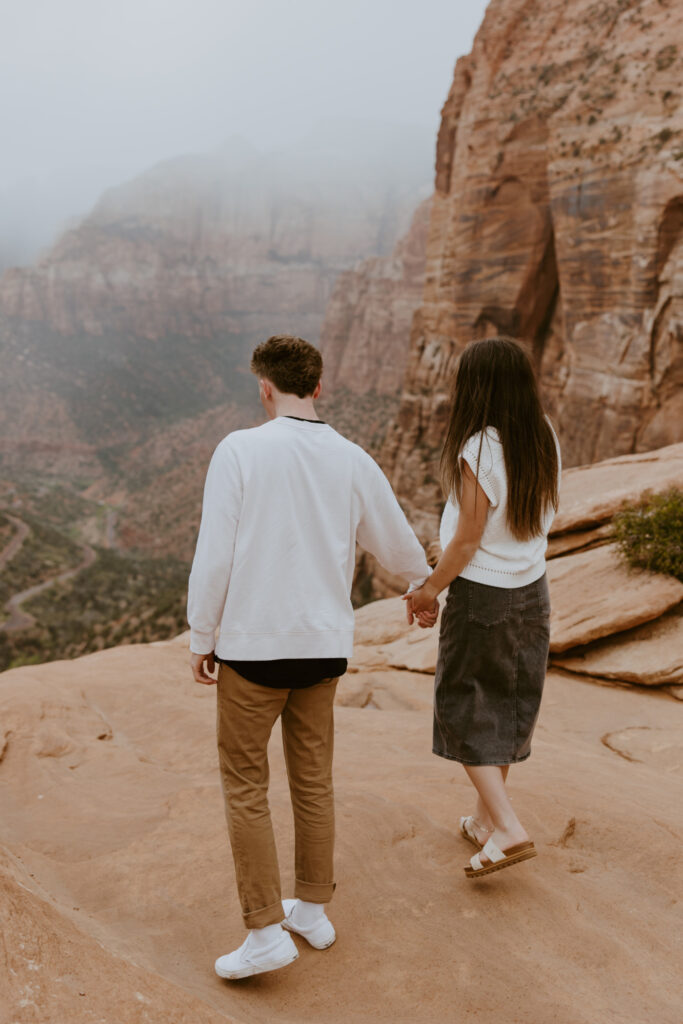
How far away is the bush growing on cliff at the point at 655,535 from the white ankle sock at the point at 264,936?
519 cm

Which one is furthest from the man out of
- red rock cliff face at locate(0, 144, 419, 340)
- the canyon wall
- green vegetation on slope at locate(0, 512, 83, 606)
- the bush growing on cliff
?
red rock cliff face at locate(0, 144, 419, 340)

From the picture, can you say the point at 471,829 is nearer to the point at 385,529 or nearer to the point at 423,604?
the point at 423,604

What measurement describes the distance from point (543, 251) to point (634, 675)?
2712cm

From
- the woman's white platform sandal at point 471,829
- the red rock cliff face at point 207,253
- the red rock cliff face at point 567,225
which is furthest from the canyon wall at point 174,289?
the woman's white platform sandal at point 471,829

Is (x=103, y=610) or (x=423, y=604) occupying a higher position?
(x=423, y=604)

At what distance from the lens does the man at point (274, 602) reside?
256cm

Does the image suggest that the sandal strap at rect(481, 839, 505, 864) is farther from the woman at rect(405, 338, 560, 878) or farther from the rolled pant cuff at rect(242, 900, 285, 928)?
the rolled pant cuff at rect(242, 900, 285, 928)

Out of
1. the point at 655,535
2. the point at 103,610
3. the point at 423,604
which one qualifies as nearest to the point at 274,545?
the point at 423,604

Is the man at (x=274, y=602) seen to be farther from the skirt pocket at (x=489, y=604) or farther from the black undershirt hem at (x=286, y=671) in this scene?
the skirt pocket at (x=489, y=604)

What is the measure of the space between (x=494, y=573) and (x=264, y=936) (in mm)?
1579

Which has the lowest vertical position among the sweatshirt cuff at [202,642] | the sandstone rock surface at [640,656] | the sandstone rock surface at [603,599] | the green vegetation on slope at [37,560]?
the green vegetation on slope at [37,560]

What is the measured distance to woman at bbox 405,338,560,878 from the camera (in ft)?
9.30

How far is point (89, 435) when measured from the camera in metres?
93.2

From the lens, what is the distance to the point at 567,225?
86.6 ft
